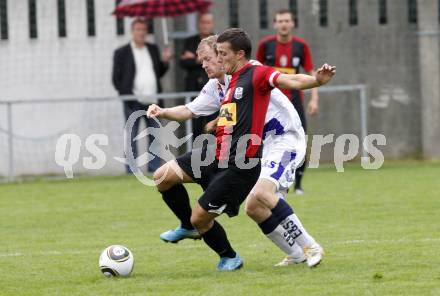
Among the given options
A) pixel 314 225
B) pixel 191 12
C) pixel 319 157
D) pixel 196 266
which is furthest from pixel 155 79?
pixel 196 266

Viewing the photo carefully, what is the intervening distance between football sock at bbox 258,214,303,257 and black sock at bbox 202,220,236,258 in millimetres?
255

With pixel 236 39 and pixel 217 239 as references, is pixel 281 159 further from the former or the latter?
pixel 236 39

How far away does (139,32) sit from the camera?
15273mm

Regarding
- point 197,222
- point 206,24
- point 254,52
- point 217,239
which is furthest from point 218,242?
point 254,52

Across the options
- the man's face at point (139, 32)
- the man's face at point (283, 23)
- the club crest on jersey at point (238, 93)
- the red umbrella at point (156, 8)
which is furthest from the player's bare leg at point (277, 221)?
the red umbrella at point (156, 8)

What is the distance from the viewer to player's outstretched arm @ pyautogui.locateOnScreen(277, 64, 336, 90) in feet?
21.9

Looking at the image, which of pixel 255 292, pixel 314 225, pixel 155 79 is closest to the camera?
pixel 255 292

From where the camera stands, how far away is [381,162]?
1688 centimetres

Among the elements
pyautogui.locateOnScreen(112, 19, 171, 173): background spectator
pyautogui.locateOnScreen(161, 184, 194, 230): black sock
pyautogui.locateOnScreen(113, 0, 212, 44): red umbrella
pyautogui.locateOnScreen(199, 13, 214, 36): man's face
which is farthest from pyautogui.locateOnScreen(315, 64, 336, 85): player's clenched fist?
pyautogui.locateOnScreen(113, 0, 212, 44): red umbrella

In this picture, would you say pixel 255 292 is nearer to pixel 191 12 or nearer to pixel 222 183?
pixel 222 183

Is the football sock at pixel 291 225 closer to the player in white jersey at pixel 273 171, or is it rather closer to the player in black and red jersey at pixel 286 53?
the player in white jersey at pixel 273 171

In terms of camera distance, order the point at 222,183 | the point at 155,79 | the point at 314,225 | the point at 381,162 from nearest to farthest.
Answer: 1. the point at 222,183
2. the point at 314,225
3. the point at 155,79
4. the point at 381,162

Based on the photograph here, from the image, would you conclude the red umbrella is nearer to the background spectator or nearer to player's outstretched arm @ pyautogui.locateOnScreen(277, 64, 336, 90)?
the background spectator

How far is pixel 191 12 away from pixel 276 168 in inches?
332
